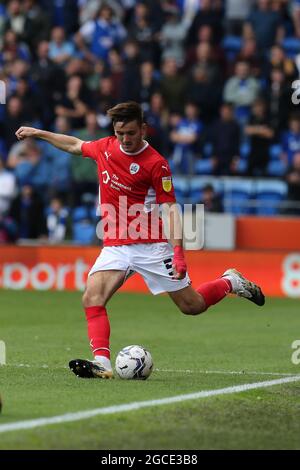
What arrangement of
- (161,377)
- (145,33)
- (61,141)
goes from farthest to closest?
1. (145,33)
2. (61,141)
3. (161,377)

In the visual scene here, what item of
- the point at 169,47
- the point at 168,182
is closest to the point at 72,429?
the point at 168,182

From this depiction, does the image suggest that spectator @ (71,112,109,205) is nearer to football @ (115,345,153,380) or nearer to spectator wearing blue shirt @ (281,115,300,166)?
spectator wearing blue shirt @ (281,115,300,166)

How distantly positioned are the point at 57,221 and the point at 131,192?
10859 millimetres

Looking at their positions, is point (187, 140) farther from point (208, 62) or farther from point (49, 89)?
point (49, 89)

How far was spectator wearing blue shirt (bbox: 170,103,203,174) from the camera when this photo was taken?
67.9 ft

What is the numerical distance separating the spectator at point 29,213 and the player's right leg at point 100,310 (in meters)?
10.7

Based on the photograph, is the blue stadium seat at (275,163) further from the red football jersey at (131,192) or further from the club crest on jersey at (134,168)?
the club crest on jersey at (134,168)

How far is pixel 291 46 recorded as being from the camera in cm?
2222

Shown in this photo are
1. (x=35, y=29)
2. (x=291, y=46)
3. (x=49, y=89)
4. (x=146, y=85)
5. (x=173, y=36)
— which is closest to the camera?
(x=146, y=85)

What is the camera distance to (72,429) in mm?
6828

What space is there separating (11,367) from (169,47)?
47.1 ft

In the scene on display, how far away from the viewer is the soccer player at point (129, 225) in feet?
30.7
